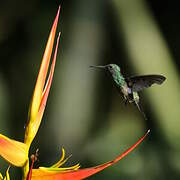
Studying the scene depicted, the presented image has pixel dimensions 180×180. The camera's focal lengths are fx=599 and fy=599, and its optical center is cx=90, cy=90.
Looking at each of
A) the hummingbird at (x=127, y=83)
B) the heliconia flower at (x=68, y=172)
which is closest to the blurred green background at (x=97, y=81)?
the hummingbird at (x=127, y=83)

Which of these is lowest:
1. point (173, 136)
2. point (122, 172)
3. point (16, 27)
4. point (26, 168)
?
point (122, 172)

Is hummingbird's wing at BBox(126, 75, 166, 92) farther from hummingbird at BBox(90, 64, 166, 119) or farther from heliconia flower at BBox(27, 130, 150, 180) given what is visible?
heliconia flower at BBox(27, 130, 150, 180)

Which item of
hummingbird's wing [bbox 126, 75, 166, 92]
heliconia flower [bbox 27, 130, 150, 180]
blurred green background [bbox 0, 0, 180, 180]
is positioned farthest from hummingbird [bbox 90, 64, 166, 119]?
blurred green background [bbox 0, 0, 180, 180]

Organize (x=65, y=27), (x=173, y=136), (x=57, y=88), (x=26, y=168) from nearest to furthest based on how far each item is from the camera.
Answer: (x=26, y=168) < (x=173, y=136) < (x=57, y=88) < (x=65, y=27)

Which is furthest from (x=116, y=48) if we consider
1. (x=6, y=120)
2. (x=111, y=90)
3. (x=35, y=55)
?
(x=6, y=120)

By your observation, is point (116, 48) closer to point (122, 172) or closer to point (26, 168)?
point (122, 172)
